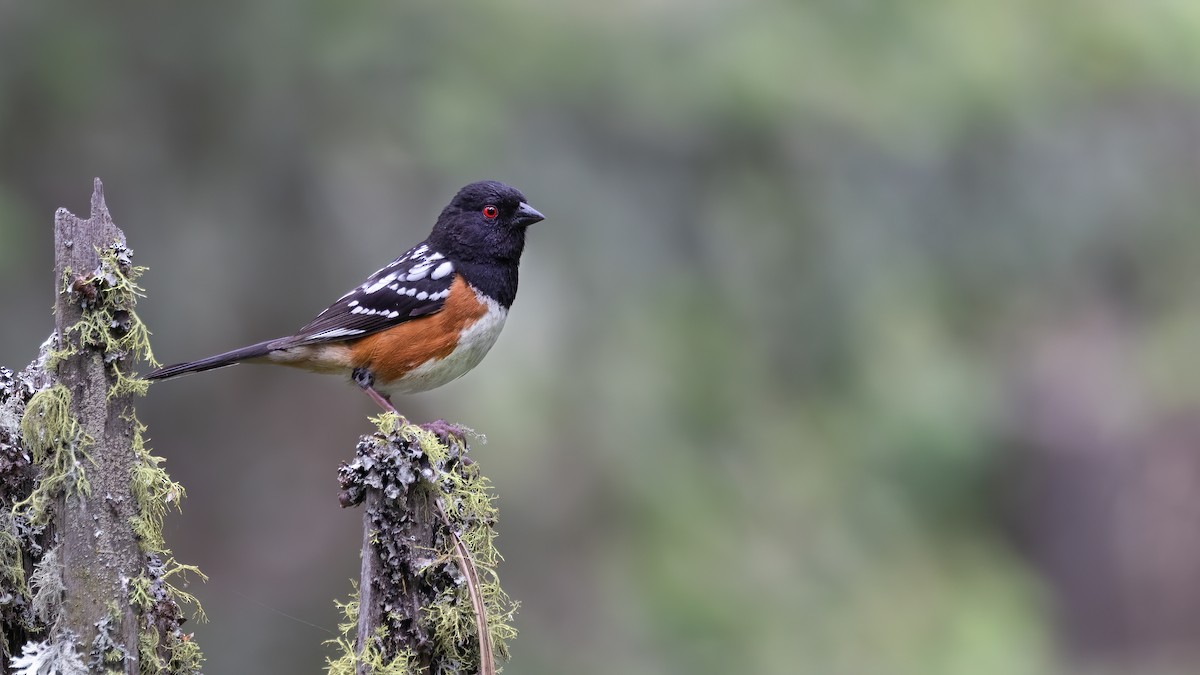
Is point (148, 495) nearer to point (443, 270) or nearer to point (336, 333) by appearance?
point (336, 333)

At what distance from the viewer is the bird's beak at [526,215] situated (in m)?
3.40

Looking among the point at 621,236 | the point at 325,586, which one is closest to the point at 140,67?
the point at 621,236

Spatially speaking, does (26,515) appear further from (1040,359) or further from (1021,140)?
(1040,359)

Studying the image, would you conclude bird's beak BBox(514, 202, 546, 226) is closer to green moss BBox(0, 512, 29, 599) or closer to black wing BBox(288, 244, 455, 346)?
black wing BBox(288, 244, 455, 346)

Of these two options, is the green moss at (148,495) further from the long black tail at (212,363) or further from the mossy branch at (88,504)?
the long black tail at (212,363)

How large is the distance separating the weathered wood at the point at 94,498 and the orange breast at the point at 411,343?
5.11ft

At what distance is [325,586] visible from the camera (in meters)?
4.55

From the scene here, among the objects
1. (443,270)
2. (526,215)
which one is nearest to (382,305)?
(443,270)

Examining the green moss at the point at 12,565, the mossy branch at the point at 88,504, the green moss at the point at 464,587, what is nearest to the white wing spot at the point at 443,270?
the green moss at the point at 464,587

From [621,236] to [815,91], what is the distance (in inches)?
35.9

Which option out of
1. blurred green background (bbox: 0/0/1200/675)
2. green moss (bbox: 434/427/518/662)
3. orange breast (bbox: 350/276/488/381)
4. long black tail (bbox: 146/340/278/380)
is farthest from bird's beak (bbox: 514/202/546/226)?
green moss (bbox: 434/427/518/662)

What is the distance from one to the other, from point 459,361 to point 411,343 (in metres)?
0.15

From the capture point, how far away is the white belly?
321cm

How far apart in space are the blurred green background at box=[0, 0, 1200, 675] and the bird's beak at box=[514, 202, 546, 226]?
61cm
